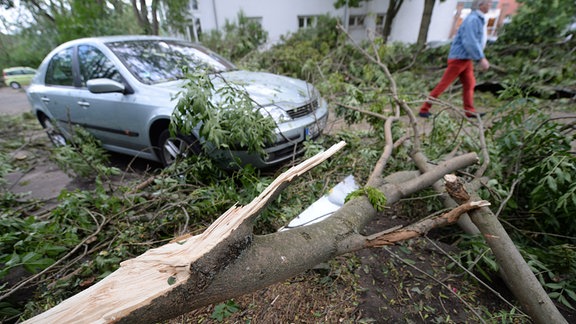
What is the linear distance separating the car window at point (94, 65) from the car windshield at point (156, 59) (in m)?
0.17

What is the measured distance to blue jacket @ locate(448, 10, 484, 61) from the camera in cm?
413

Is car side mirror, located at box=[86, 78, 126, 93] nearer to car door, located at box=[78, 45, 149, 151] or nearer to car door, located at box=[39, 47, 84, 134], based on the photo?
car door, located at box=[78, 45, 149, 151]

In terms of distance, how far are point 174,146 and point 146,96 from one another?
2.05 feet

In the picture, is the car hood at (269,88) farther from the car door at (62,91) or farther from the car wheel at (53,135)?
the car wheel at (53,135)

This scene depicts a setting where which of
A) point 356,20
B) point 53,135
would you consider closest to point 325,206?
point 53,135

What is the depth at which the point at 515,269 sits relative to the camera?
1343 mm

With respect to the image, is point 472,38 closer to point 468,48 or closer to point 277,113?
point 468,48

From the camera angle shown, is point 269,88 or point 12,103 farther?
point 12,103

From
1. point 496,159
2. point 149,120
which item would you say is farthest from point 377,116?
point 149,120

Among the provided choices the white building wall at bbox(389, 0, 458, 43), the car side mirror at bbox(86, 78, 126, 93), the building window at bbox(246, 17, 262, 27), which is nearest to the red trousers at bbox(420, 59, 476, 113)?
the car side mirror at bbox(86, 78, 126, 93)

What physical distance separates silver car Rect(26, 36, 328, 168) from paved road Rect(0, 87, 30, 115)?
7009 mm

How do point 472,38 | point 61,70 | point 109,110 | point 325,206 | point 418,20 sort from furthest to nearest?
point 418,20
point 472,38
point 61,70
point 109,110
point 325,206

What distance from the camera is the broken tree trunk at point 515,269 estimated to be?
49.0 inches

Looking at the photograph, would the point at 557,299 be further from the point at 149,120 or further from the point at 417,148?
the point at 149,120
